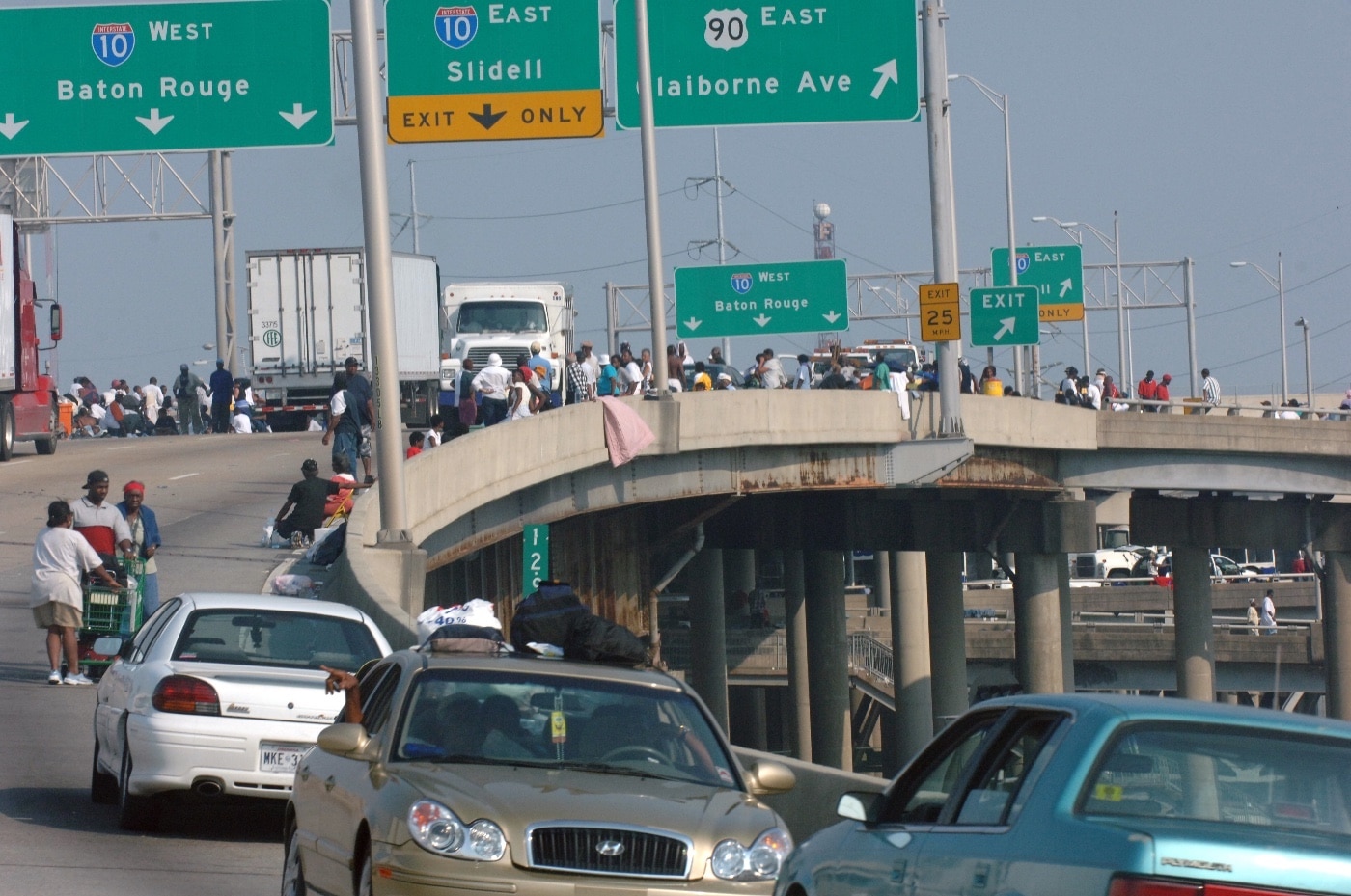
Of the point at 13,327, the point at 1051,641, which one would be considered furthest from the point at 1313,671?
the point at 13,327

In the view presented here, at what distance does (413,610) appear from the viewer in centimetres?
1762

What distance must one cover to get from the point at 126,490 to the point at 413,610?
275 cm

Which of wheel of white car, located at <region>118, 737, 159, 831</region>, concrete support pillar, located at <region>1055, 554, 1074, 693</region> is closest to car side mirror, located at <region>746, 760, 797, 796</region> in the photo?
wheel of white car, located at <region>118, 737, 159, 831</region>

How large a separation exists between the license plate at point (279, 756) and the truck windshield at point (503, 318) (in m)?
39.4

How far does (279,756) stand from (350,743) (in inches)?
123

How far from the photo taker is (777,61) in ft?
90.0

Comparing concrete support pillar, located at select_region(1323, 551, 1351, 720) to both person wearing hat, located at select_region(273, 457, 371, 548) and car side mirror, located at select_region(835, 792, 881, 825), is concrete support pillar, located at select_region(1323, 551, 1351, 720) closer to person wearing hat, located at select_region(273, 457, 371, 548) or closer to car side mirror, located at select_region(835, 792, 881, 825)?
person wearing hat, located at select_region(273, 457, 371, 548)

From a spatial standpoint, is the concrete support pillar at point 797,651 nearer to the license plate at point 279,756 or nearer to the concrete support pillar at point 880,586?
the concrete support pillar at point 880,586

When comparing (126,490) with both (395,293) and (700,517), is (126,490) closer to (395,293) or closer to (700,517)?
(700,517)

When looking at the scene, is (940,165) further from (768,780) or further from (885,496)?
(768,780)

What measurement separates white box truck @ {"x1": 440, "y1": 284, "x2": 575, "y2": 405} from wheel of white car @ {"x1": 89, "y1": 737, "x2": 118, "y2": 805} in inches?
1432

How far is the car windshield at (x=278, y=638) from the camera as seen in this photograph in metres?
11.5

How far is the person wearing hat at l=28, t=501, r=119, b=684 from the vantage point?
54.0 feet

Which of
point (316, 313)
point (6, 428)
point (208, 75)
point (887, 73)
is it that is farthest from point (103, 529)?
point (316, 313)
